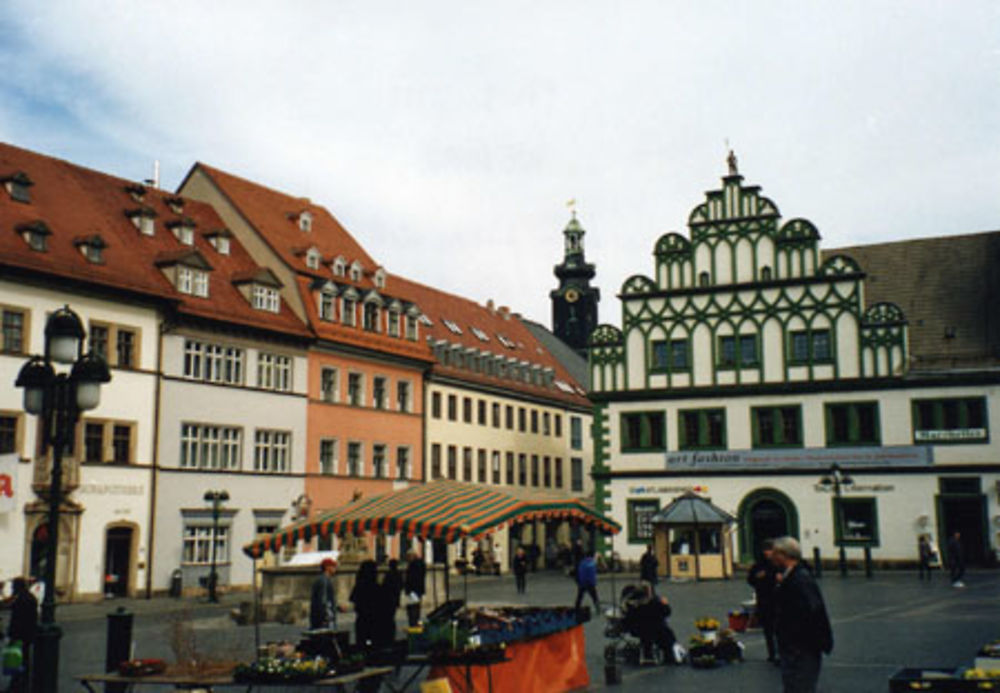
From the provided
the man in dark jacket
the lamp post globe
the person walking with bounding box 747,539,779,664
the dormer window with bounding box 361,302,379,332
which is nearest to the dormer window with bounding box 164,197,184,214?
the dormer window with bounding box 361,302,379,332

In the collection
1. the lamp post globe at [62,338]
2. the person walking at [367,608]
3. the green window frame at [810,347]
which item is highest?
the green window frame at [810,347]

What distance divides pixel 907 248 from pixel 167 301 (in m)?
33.7

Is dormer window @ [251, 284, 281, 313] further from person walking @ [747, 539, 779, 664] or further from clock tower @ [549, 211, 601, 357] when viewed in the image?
clock tower @ [549, 211, 601, 357]

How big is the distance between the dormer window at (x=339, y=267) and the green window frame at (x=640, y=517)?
17629 mm

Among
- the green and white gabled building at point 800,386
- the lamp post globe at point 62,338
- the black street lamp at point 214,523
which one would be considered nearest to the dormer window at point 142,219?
the black street lamp at point 214,523

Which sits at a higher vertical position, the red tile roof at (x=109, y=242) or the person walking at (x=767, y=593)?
the red tile roof at (x=109, y=242)

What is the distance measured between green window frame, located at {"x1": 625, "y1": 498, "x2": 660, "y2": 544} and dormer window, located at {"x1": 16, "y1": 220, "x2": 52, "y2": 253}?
88.9ft

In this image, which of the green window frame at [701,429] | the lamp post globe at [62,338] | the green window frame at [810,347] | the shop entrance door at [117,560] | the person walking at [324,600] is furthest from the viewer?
the green window frame at [701,429]

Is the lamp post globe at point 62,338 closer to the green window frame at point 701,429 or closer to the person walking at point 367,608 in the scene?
the person walking at point 367,608

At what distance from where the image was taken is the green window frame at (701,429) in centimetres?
4881

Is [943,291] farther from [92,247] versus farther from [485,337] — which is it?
[92,247]

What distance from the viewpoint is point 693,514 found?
42.5 meters

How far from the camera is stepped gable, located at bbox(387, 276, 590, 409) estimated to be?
6234cm

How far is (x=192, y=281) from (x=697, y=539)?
22314 millimetres
